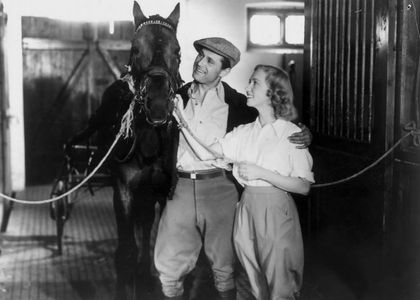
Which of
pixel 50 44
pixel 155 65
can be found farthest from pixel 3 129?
pixel 155 65

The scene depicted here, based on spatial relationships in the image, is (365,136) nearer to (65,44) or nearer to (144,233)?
(144,233)

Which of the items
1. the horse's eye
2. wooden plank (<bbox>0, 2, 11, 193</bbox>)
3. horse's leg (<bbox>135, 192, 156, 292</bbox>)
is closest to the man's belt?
horse's leg (<bbox>135, 192, 156, 292</bbox>)

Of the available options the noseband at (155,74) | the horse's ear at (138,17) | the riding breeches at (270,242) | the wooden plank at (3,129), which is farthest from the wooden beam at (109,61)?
the riding breeches at (270,242)

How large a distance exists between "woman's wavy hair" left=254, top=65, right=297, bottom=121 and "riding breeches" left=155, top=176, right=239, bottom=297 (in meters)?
0.58

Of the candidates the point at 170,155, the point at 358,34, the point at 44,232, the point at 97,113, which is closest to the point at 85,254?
the point at 44,232

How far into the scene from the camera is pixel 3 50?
24.9 feet

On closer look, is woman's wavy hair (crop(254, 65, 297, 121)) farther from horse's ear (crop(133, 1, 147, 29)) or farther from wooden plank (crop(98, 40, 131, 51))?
wooden plank (crop(98, 40, 131, 51))

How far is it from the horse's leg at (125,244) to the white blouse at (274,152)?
90 centimetres

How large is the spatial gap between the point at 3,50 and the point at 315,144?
16.1ft

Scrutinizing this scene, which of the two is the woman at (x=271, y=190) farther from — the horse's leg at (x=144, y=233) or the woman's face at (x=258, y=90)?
the horse's leg at (x=144, y=233)

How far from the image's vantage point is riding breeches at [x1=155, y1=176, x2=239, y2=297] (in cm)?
311

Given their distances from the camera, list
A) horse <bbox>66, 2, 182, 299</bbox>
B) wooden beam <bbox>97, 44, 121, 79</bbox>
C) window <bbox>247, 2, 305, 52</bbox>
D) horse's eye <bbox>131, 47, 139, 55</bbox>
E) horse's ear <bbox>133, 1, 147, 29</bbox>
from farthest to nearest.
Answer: wooden beam <bbox>97, 44, 121, 79</bbox>
window <bbox>247, 2, 305, 52</bbox>
horse's ear <bbox>133, 1, 147, 29</bbox>
horse's eye <bbox>131, 47, 139, 55</bbox>
horse <bbox>66, 2, 182, 299</bbox>

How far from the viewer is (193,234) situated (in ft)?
10.4

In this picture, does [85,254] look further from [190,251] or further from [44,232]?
[190,251]
